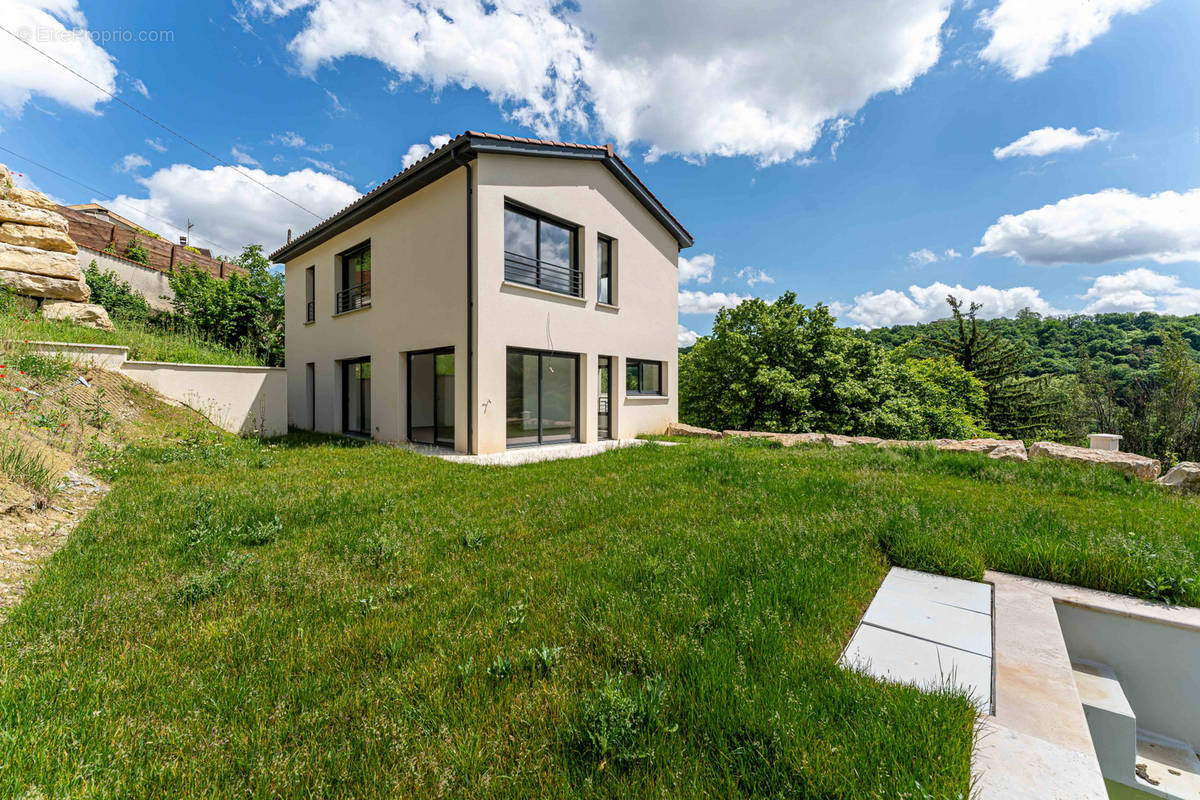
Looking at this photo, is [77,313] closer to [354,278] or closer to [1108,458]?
[354,278]

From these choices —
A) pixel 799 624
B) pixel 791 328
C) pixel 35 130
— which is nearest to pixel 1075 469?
pixel 799 624

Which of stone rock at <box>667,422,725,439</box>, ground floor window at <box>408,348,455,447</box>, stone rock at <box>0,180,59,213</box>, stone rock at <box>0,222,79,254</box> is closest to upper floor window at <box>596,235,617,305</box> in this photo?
stone rock at <box>667,422,725,439</box>

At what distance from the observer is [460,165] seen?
984 cm

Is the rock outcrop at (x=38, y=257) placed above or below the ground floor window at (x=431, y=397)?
above

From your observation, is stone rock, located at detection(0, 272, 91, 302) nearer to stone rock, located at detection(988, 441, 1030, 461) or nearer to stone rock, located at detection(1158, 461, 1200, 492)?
stone rock, located at detection(988, 441, 1030, 461)

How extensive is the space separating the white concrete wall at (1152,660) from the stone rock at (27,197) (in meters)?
22.6

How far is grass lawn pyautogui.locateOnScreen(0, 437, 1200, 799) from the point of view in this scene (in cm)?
157

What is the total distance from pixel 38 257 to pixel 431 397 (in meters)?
11.1

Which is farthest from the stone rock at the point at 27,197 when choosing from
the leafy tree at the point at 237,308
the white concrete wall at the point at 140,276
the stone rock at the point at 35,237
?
the white concrete wall at the point at 140,276

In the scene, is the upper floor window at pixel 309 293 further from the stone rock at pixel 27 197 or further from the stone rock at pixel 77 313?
the stone rock at pixel 27 197

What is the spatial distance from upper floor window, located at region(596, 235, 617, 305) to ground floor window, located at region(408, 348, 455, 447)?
4.80 metres

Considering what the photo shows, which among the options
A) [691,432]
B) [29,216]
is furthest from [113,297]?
[691,432]

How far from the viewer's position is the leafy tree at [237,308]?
17891mm

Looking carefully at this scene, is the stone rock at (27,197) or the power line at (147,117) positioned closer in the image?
the power line at (147,117)
